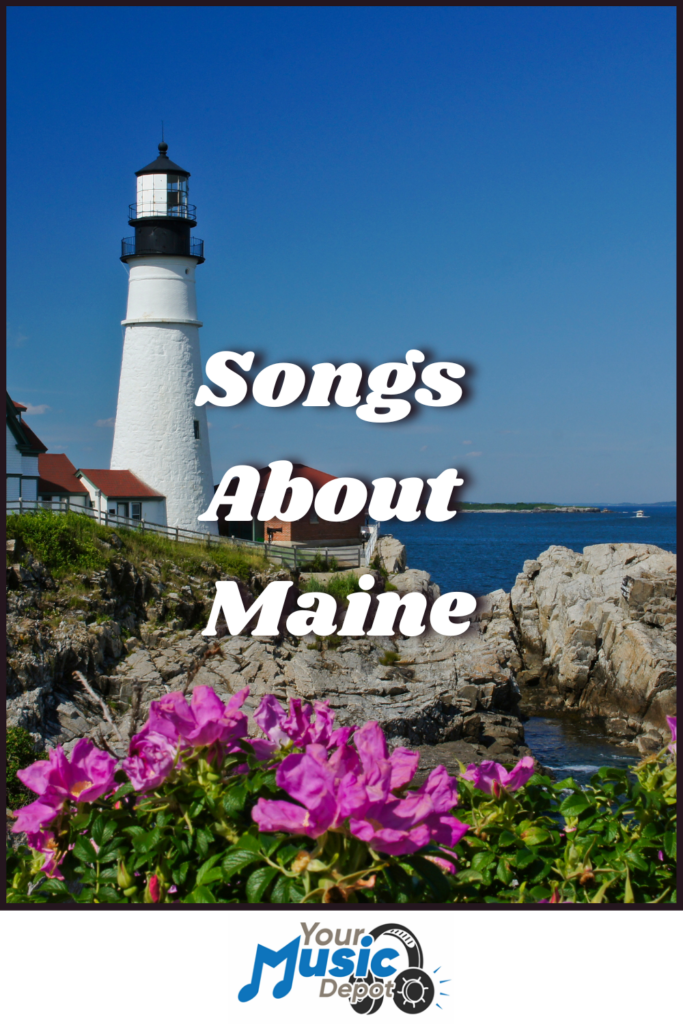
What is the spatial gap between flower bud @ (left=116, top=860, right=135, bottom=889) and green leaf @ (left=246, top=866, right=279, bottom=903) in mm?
377

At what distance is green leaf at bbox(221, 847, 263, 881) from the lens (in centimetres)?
199

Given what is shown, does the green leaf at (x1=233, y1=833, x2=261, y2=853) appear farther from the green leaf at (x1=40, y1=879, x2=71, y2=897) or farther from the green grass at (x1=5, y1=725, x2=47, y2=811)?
the green grass at (x1=5, y1=725, x2=47, y2=811)

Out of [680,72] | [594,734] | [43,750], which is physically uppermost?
[680,72]

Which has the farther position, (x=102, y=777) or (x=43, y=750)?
(x=43, y=750)

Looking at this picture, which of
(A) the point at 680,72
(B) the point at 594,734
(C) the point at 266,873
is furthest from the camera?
(B) the point at 594,734

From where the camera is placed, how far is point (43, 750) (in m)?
14.2

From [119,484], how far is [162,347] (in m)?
4.66

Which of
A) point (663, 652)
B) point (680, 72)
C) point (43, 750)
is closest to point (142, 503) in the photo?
point (43, 750)
